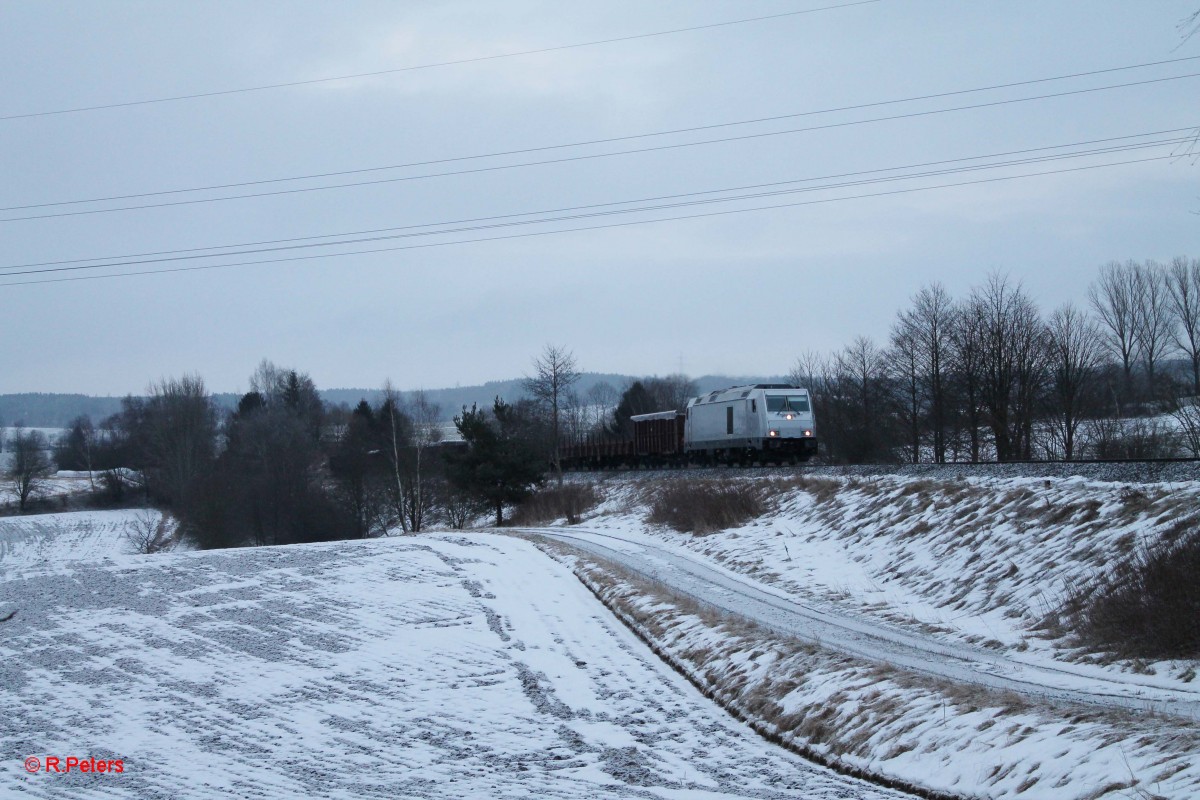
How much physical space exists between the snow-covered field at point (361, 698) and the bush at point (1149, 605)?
4850 mm

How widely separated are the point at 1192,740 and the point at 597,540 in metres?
25.9

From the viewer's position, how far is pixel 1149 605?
11656 millimetres

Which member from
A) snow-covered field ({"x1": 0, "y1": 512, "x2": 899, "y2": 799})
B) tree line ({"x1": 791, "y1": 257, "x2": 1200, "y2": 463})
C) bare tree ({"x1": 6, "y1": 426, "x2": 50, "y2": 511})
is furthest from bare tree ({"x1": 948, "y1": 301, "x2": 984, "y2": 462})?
bare tree ({"x1": 6, "y1": 426, "x2": 50, "y2": 511})

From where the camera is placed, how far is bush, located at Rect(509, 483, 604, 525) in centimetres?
4594

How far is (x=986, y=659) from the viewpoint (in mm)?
12273

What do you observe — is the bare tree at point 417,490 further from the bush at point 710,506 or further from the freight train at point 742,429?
the bush at point 710,506

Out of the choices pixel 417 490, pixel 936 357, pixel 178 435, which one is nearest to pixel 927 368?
pixel 936 357

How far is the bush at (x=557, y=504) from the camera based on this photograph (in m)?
45.9

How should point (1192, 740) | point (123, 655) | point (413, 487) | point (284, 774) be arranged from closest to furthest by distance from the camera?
point (1192, 740), point (284, 774), point (123, 655), point (413, 487)

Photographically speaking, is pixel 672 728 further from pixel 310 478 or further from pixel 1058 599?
pixel 310 478

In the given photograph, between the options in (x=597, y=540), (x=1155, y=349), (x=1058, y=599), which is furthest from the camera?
(x=1155, y=349)

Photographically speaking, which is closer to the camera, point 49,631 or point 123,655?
point 123,655

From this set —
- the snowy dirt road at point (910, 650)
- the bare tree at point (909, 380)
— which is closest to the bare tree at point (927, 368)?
the bare tree at point (909, 380)

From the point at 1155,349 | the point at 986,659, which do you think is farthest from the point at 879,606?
the point at 1155,349
